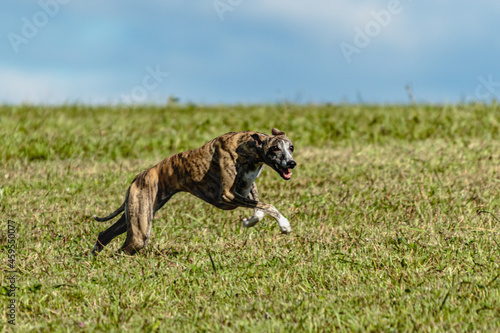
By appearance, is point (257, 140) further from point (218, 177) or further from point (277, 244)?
point (277, 244)

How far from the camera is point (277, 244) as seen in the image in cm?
623

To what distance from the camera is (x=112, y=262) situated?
223 inches

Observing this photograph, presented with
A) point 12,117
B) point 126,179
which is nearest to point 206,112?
point 12,117

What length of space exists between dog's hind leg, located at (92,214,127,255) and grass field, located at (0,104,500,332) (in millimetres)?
175

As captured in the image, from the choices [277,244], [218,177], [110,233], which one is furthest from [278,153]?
[110,233]

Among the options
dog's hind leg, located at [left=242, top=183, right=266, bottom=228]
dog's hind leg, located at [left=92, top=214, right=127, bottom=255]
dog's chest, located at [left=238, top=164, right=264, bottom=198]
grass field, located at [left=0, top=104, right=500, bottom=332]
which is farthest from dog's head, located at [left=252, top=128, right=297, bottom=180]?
dog's hind leg, located at [left=92, top=214, right=127, bottom=255]

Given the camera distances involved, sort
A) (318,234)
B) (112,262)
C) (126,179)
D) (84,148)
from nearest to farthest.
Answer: (112,262)
(318,234)
(126,179)
(84,148)

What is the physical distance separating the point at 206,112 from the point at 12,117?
17.9 feet

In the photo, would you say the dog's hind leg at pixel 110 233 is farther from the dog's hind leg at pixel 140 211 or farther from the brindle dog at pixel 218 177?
the dog's hind leg at pixel 140 211

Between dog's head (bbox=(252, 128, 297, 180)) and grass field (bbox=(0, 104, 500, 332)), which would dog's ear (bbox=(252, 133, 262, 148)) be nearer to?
dog's head (bbox=(252, 128, 297, 180))

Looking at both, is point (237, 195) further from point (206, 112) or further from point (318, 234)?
point (206, 112)

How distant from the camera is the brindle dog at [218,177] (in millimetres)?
5129

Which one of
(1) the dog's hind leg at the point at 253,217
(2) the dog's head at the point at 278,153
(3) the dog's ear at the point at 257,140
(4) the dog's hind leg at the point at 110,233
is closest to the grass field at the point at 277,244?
(4) the dog's hind leg at the point at 110,233

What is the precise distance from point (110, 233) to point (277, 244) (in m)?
1.80
